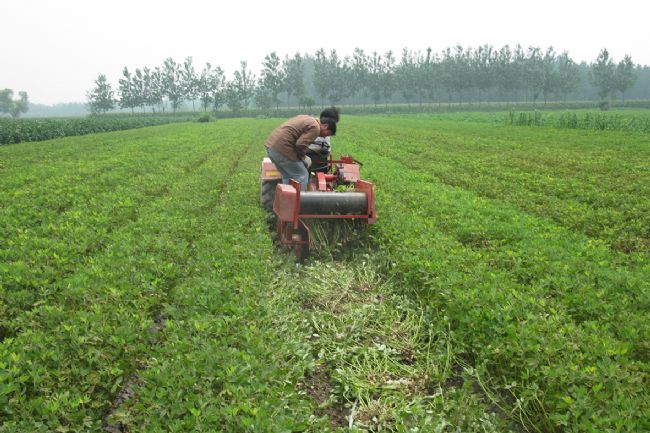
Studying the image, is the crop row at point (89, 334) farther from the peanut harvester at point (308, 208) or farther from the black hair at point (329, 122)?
the black hair at point (329, 122)

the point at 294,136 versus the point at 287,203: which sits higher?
the point at 294,136

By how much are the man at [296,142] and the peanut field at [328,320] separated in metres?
1.07

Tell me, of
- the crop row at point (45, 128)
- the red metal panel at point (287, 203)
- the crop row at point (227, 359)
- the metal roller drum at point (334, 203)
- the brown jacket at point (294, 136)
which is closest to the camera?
the crop row at point (227, 359)

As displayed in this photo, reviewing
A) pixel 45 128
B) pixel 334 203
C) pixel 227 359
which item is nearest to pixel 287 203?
pixel 334 203

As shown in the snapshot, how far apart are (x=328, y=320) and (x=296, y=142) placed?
312 centimetres

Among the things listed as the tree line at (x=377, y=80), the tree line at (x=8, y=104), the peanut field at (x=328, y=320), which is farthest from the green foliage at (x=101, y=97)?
the peanut field at (x=328, y=320)

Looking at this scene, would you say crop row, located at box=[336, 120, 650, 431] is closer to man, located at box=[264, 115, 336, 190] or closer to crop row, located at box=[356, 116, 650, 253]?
crop row, located at box=[356, 116, 650, 253]

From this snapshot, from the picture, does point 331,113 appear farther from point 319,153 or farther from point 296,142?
point 319,153

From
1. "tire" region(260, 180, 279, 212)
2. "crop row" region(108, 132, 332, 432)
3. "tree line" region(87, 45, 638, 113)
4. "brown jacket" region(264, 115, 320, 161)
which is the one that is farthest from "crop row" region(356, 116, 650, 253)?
"tree line" region(87, 45, 638, 113)

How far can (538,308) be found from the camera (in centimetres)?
439

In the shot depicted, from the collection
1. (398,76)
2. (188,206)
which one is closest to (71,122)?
(188,206)

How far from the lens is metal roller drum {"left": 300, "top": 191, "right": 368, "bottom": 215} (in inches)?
265

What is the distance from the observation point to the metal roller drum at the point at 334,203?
6.74 metres

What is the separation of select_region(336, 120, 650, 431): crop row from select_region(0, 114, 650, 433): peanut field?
2cm
